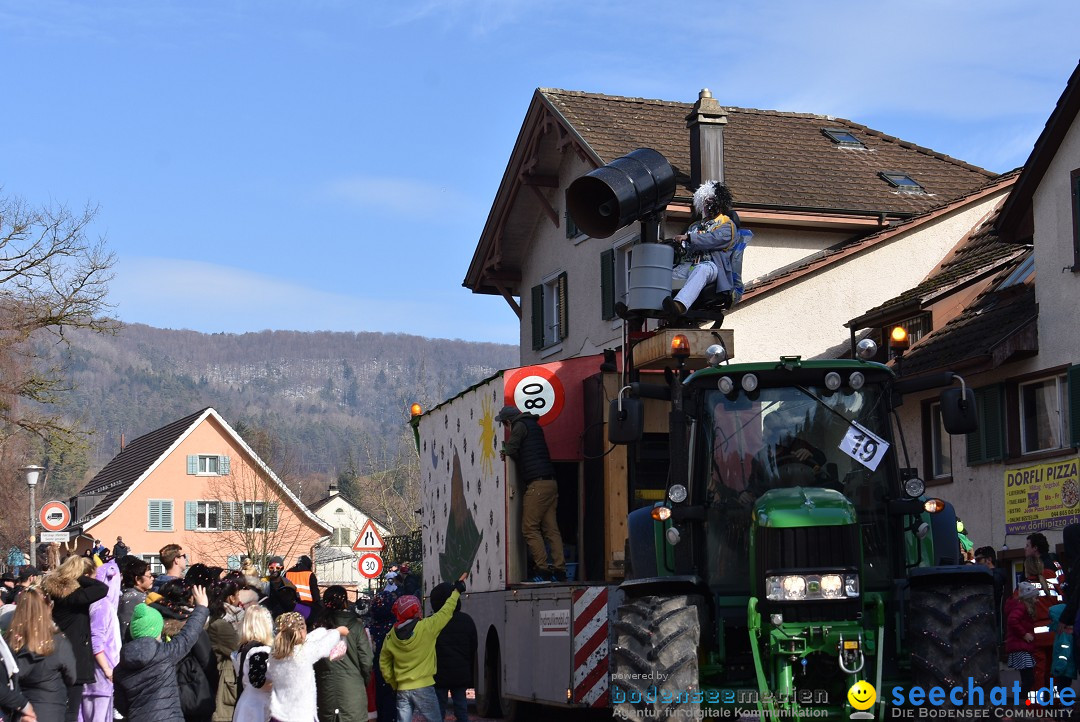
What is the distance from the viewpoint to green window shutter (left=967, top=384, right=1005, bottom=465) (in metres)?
23.0

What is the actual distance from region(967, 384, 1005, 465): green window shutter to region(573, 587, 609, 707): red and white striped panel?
1028 centimetres

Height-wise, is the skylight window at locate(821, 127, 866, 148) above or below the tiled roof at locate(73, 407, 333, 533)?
above

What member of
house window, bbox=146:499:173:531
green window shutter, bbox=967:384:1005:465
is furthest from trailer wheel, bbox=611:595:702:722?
house window, bbox=146:499:173:531

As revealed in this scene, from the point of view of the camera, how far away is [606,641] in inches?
573

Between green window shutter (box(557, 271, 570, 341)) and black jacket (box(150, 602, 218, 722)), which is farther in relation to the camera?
green window shutter (box(557, 271, 570, 341))

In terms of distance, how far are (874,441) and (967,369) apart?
1295 centimetres

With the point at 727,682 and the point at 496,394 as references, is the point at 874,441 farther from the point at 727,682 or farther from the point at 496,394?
the point at 496,394

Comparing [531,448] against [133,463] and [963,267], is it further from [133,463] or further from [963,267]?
[133,463]

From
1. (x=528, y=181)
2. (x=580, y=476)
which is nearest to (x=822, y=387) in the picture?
(x=580, y=476)

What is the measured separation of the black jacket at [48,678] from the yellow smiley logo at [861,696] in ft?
17.6

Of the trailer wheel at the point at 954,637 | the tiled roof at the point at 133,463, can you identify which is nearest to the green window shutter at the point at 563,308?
the trailer wheel at the point at 954,637

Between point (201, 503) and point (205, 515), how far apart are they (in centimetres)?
107

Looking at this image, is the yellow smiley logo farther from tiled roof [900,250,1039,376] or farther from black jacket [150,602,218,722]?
tiled roof [900,250,1039,376]

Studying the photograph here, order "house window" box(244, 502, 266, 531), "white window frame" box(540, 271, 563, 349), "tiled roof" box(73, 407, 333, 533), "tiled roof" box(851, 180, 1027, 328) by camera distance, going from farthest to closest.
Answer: "tiled roof" box(73, 407, 333, 533)
"house window" box(244, 502, 266, 531)
"white window frame" box(540, 271, 563, 349)
"tiled roof" box(851, 180, 1027, 328)
